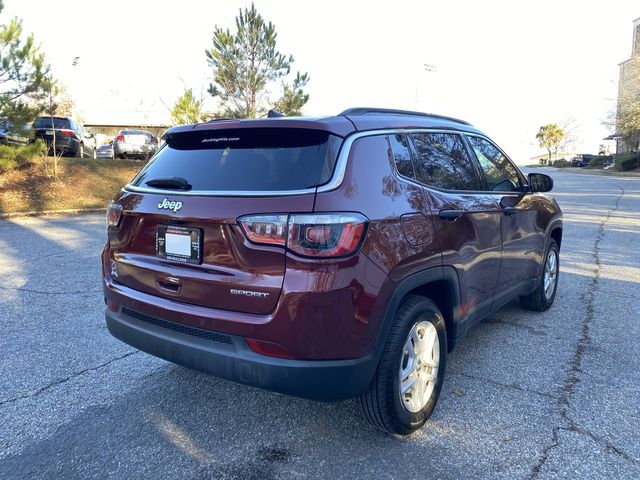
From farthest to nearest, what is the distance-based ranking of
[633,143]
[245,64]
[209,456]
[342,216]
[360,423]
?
1. [633,143]
2. [245,64]
3. [360,423]
4. [209,456]
5. [342,216]

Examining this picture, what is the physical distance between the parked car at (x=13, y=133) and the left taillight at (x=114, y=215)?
40.6 feet

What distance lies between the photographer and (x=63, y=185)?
15.0 metres

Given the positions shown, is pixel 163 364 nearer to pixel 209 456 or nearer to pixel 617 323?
pixel 209 456

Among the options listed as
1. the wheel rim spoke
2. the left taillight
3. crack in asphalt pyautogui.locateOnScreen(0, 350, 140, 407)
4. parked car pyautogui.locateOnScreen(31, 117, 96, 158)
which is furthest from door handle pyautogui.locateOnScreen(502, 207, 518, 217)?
parked car pyautogui.locateOnScreen(31, 117, 96, 158)

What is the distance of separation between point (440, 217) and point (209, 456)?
191 cm

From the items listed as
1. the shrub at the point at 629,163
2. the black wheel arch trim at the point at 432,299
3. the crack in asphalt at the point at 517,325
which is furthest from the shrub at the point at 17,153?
the shrub at the point at 629,163

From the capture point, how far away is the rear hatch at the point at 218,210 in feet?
8.14

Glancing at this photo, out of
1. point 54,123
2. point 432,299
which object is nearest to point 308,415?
point 432,299

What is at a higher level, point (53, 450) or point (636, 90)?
point (636, 90)

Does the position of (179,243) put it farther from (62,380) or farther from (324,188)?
(62,380)

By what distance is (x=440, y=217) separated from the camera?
3105 mm

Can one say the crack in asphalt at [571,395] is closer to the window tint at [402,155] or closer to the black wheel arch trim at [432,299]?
the black wheel arch trim at [432,299]

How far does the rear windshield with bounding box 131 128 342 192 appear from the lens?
8.43 ft

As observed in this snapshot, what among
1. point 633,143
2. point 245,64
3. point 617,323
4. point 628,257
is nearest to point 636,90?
point 633,143
